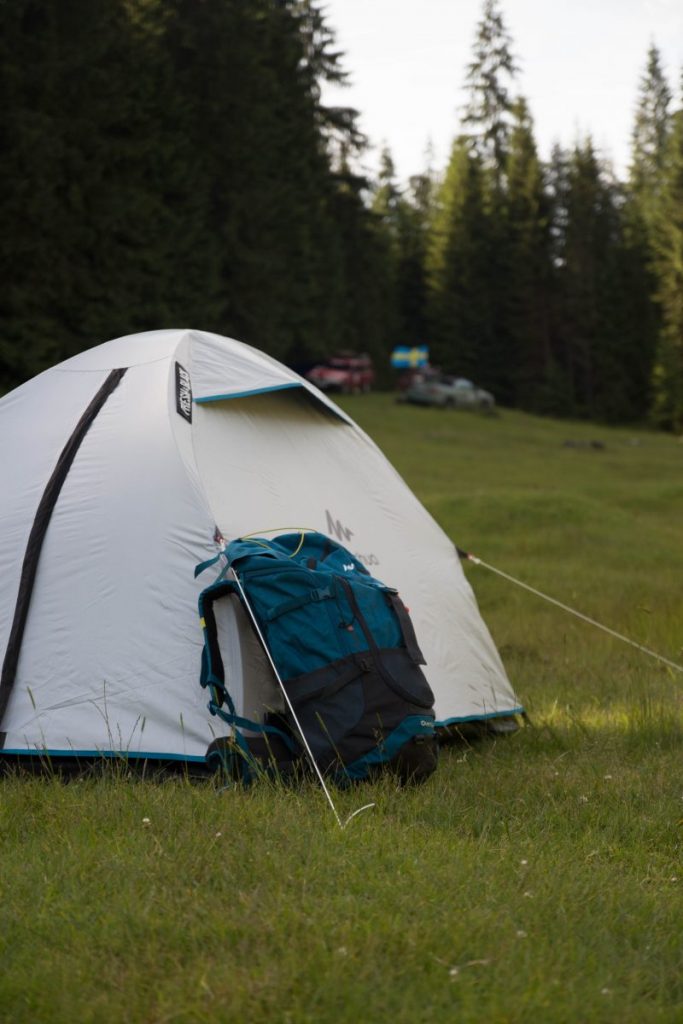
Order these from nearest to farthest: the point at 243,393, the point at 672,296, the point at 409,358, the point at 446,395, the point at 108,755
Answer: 1. the point at 108,755
2. the point at 243,393
3. the point at 446,395
4. the point at 672,296
5. the point at 409,358

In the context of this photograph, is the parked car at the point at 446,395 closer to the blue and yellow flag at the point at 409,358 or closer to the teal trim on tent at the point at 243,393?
the blue and yellow flag at the point at 409,358

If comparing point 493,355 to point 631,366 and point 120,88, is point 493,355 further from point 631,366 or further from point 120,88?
point 120,88

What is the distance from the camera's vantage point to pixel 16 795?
4.39 meters

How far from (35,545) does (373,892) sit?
2641 millimetres

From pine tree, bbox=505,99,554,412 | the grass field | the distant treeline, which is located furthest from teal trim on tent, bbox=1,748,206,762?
pine tree, bbox=505,99,554,412

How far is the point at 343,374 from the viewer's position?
42.8 meters

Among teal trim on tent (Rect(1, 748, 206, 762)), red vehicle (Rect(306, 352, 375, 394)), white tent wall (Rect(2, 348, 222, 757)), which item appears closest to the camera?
teal trim on tent (Rect(1, 748, 206, 762))

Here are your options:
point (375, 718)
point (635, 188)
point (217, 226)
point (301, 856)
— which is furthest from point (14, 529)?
point (635, 188)

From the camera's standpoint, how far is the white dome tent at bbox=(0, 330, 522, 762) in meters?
4.92

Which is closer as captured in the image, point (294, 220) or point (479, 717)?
point (479, 717)

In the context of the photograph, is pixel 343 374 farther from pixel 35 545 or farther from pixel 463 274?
pixel 35 545

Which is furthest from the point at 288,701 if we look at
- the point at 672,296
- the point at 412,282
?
the point at 412,282

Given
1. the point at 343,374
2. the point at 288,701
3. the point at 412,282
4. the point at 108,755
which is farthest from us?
the point at 412,282

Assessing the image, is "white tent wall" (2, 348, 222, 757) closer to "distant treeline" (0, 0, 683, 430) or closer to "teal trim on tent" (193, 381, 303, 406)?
"teal trim on tent" (193, 381, 303, 406)
